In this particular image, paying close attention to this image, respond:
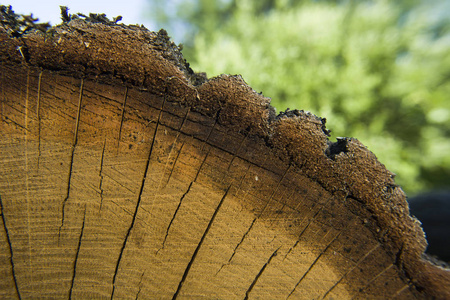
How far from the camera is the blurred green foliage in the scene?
4660 mm

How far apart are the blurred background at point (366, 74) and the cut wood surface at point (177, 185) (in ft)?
12.4

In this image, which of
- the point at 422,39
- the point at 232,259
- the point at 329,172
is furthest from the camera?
the point at 422,39

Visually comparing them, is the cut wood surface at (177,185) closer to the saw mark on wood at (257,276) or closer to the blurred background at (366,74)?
the saw mark on wood at (257,276)

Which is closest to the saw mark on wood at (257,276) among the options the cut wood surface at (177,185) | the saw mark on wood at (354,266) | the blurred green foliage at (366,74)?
the cut wood surface at (177,185)

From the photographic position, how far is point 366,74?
4832mm

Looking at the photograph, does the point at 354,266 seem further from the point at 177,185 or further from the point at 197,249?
the point at 177,185

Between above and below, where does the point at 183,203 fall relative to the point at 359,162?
below

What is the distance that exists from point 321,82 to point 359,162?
13.8 ft

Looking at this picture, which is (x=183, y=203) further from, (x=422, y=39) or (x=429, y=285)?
(x=422, y=39)

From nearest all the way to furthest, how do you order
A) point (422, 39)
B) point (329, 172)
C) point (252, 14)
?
point (329, 172) → point (422, 39) → point (252, 14)

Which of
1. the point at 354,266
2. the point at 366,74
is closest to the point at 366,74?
the point at 366,74

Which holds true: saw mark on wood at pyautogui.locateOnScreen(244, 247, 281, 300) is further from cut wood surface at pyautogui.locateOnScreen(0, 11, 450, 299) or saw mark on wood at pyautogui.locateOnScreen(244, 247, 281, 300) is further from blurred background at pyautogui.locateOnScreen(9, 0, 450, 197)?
blurred background at pyautogui.locateOnScreen(9, 0, 450, 197)

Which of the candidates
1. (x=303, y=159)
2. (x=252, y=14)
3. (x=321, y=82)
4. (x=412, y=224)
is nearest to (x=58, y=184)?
(x=303, y=159)

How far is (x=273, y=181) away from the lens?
3.17 ft
